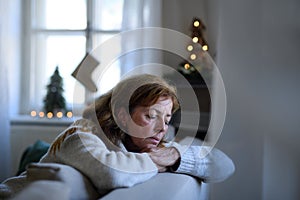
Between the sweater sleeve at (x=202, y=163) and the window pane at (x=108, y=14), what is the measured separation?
1723 mm

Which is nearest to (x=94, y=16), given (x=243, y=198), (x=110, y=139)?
(x=243, y=198)

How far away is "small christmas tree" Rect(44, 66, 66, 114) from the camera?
9.75ft

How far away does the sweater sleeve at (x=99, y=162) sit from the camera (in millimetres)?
975

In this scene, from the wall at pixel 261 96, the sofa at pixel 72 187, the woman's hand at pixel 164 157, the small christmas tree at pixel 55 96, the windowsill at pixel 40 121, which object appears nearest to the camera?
the sofa at pixel 72 187

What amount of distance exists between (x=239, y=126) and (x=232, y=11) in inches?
24.1

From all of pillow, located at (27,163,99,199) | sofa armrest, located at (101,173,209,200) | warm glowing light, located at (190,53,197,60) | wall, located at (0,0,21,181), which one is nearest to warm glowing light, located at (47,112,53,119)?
wall, located at (0,0,21,181)

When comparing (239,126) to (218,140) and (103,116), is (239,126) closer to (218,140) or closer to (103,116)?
(218,140)

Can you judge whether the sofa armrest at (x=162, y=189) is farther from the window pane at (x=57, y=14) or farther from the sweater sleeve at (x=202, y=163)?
the window pane at (x=57, y=14)

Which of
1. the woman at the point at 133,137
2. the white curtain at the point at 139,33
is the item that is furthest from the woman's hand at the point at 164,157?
the white curtain at the point at 139,33

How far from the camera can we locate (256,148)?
2.02m

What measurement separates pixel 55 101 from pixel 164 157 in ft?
6.41

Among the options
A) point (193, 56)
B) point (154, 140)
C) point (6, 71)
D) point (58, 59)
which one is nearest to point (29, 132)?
point (6, 71)

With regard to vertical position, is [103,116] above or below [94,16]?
below

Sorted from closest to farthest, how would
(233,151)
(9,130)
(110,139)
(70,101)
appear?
(110,139) → (233,151) → (9,130) → (70,101)
